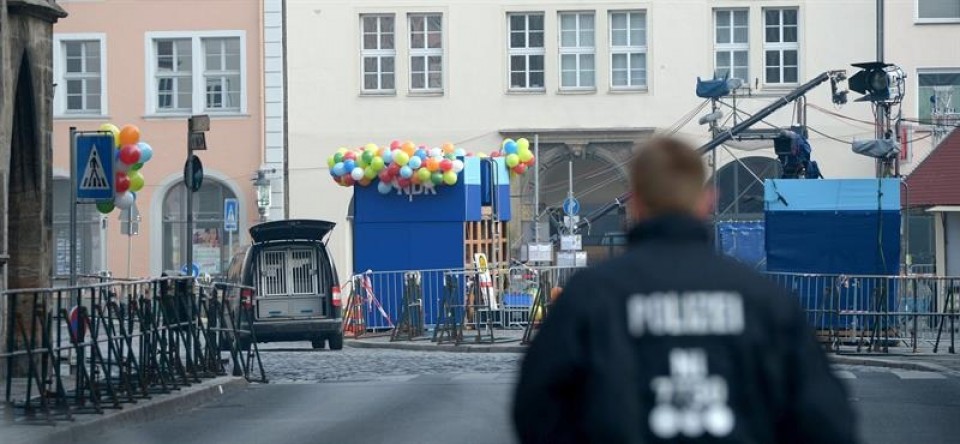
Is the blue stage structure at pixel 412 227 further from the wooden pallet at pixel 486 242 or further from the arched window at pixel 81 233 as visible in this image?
the arched window at pixel 81 233

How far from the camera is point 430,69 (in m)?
46.6

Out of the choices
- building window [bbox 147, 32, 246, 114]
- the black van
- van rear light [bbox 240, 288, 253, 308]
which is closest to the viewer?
van rear light [bbox 240, 288, 253, 308]

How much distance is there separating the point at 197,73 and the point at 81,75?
3.08 m

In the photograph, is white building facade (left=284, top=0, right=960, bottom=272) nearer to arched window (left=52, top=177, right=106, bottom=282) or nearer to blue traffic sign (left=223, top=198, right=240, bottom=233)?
blue traffic sign (left=223, top=198, right=240, bottom=233)

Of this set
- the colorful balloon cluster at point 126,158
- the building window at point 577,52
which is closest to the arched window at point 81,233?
the building window at point 577,52

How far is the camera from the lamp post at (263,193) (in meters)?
45.2

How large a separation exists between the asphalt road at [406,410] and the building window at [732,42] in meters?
25.1

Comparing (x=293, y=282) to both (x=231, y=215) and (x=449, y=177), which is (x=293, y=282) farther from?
(x=231, y=215)

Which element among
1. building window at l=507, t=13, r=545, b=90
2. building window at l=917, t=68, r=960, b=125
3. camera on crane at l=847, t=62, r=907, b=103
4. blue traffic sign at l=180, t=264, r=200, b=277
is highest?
building window at l=507, t=13, r=545, b=90

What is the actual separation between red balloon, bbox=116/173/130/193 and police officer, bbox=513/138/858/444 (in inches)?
692

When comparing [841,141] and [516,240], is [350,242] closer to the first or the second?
[516,240]

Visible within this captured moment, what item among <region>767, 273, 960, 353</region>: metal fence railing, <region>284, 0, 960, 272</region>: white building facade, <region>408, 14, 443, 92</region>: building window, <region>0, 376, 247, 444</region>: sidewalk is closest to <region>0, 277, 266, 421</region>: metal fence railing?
<region>0, 376, 247, 444</region>: sidewalk

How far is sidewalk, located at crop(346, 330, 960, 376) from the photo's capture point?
2180 cm

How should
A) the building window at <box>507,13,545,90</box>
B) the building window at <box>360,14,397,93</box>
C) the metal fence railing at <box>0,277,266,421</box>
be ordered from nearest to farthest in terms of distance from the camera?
the metal fence railing at <box>0,277,266,421</box>, the building window at <box>507,13,545,90</box>, the building window at <box>360,14,397,93</box>
